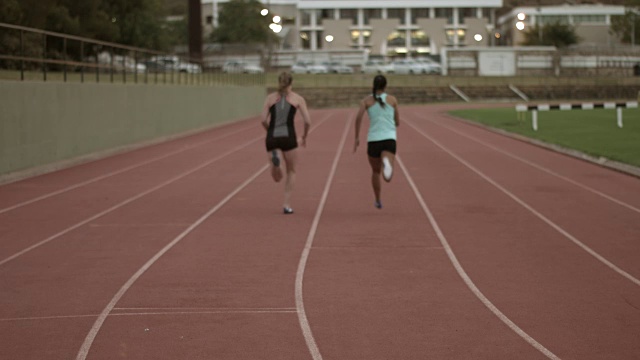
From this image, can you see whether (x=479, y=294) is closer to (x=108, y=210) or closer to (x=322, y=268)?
(x=322, y=268)

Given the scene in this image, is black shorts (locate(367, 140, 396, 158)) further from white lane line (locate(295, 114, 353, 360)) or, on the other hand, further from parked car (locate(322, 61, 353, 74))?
parked car (locate(322, 61, 353, 74))

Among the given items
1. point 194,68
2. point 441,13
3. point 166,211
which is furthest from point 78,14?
point 441,13

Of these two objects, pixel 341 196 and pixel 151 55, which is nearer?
pixel 341 196

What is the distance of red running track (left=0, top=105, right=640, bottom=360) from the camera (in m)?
6.98

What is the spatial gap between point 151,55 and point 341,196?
56.3 ft

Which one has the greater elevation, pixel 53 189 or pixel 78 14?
pixel 78 14

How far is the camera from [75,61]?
2420 cm

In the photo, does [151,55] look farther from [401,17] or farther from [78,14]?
[401,17]

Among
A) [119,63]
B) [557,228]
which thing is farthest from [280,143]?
[119,63]

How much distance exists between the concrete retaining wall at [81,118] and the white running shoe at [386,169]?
8.11m

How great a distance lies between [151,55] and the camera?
31.8m

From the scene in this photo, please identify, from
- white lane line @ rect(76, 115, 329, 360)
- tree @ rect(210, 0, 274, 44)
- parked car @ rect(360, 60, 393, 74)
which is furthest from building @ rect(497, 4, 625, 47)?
white lane line @ rect(76, 115, 329, 360)

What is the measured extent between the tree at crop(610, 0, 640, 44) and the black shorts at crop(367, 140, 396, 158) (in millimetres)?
113140

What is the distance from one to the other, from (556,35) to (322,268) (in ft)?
415
